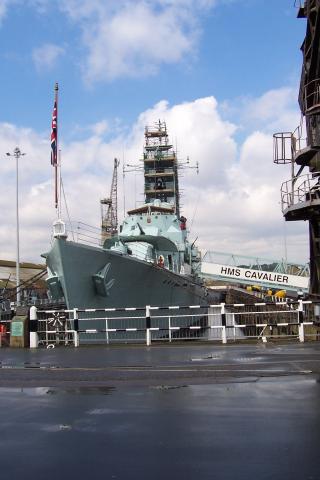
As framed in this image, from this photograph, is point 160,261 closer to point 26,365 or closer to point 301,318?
point 301,318

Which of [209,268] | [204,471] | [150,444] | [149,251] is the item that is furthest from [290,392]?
A: [209,268]

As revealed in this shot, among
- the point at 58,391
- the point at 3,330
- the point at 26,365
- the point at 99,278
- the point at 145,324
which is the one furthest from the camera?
the point at 145,324

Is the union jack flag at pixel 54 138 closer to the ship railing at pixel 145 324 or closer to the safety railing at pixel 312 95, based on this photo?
the ship railing at pixel 145 324

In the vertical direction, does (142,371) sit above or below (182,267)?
below

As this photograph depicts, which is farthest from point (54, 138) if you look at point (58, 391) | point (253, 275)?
point (253, 275)

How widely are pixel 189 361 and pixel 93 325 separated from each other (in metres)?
12.9

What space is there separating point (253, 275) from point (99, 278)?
15.3m

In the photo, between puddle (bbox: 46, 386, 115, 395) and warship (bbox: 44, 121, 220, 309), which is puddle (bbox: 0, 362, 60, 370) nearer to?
puddle (bbox: 46, 386, 115, 395)

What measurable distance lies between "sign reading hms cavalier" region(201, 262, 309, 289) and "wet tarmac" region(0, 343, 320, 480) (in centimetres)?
2548

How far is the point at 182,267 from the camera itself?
3669 cm

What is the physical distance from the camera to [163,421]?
225 inches

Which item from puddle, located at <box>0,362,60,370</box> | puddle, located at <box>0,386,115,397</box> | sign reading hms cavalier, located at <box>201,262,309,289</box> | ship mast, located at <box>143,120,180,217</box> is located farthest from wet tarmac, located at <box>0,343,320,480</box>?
ship mast, located at <box>143,120,180,217</box>

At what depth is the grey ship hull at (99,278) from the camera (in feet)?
77.1

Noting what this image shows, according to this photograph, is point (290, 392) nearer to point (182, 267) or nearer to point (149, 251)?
point (149, 251)
